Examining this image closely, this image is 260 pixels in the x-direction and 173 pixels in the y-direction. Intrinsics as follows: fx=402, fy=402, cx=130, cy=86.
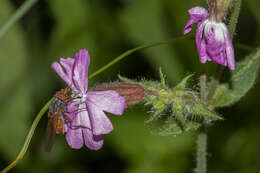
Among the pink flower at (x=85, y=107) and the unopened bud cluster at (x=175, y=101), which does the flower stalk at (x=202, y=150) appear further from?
the pink flower at (x=85, y=107)

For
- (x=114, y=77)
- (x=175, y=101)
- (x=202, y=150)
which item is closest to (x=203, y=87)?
(x=175, y=101)

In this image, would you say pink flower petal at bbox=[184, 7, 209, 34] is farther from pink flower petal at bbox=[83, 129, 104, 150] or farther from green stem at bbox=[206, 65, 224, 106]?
pink flower petal at bbox=[83, 129, 104, 150]

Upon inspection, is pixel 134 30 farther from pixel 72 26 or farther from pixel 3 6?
pixel 3 6

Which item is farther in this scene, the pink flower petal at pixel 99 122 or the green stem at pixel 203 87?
the green stem at pixel 203 87

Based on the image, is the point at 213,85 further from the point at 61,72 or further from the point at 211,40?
the point at 61,72

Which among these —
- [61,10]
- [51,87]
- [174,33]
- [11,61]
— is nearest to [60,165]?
[51,87]

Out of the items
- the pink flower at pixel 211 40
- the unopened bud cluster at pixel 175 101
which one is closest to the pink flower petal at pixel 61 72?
the unopened bud cluster at pixel 175 101

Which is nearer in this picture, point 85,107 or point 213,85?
point 85,107
